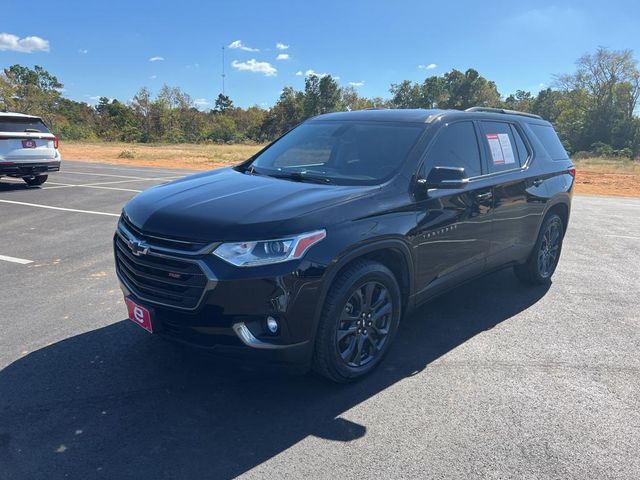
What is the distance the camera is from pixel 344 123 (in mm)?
4668

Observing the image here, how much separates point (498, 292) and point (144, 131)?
68.1 meters

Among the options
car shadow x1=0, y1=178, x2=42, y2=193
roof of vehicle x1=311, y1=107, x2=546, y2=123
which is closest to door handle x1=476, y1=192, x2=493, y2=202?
roof of vehicle x1=311, y1=107, x2=546, y2=123

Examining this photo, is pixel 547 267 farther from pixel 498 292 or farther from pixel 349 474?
pixel 349 474

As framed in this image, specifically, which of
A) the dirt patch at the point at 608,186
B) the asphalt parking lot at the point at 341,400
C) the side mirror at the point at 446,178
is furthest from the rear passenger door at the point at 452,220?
the dirt patch at the point at 608,186

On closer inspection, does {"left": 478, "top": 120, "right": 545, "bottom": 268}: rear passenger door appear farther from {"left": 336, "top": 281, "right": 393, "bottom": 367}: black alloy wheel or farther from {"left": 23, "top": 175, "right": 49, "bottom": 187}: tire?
{"left": 23, "top": 175, "right": 49, "bottom": 187}: tire

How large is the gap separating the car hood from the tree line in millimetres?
49625

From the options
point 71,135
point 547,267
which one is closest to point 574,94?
point 71,135

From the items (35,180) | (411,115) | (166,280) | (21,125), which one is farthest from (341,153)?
(35,180)

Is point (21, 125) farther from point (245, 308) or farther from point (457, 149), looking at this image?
point (245, 308)

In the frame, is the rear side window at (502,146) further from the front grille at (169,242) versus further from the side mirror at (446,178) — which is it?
the front grille at (169,242)

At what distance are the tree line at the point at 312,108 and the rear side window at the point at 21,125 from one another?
4660 cm

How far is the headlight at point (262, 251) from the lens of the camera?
115 inches

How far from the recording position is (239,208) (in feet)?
10.5

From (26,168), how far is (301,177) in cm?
1043
